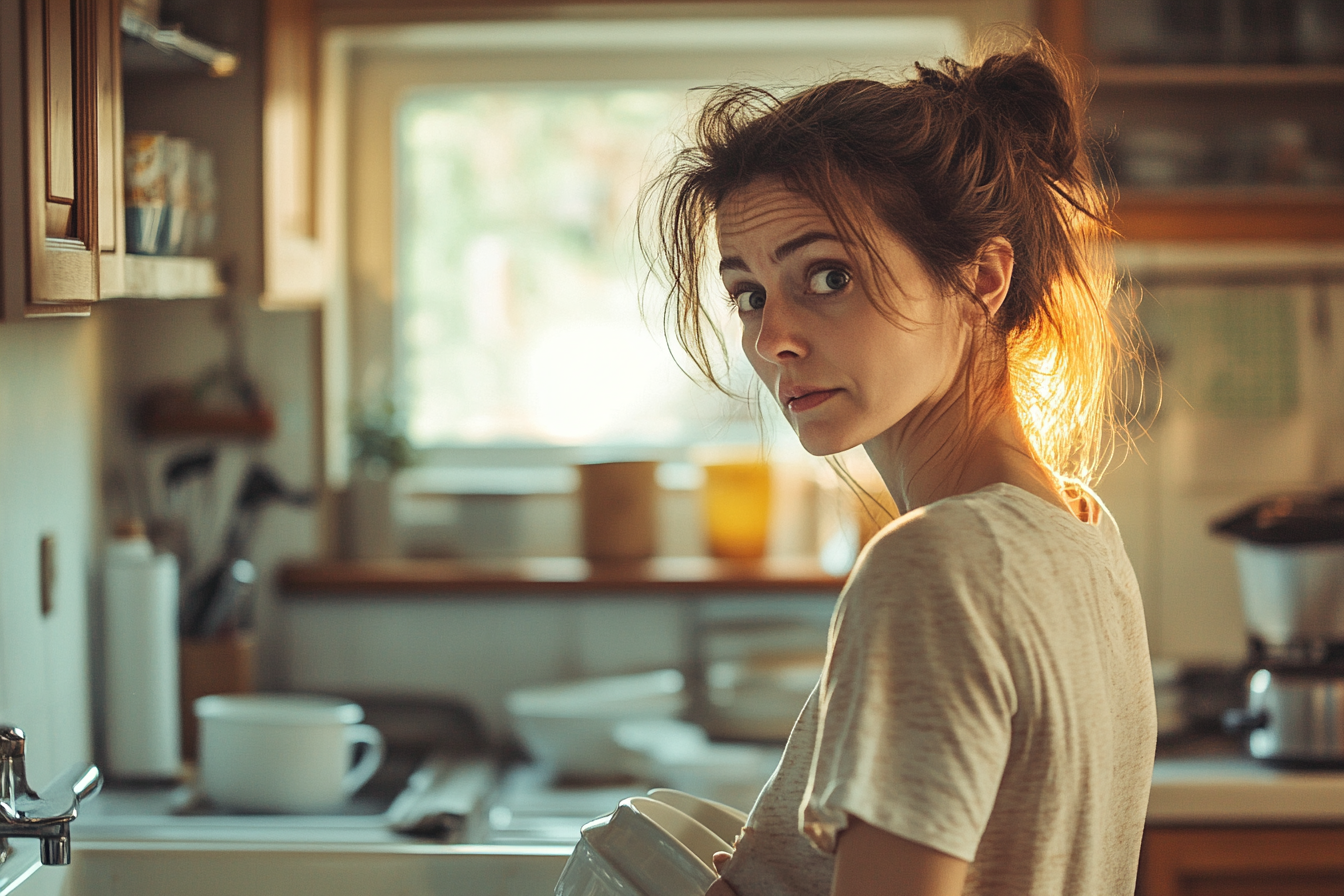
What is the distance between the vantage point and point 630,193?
2396 millimetres

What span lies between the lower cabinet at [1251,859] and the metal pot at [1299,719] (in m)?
0.10

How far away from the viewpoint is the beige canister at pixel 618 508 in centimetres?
216

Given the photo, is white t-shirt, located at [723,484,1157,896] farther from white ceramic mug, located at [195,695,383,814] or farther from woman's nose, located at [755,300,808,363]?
white ceramic mug, located at [195,695,383,814]

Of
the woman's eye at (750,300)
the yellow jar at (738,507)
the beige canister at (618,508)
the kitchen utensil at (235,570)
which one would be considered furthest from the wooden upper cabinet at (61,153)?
the yellow jar at (738,507)

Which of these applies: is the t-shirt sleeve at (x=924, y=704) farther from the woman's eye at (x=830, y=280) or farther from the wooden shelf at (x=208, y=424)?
the wooden shelf at (x=208, y=424)

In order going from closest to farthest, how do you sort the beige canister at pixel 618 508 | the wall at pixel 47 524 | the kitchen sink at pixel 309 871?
1. the kitchen sink at pixel 309 871
2. the wall at pixel 47 524
3. the beige canister at pixel 618 508

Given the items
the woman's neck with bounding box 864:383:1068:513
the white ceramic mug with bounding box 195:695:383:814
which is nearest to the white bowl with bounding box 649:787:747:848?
the woman's neck with bounding box 864:383:1068:513

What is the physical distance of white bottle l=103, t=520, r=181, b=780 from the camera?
1.74 metres

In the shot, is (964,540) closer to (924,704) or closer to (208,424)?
(924,704)

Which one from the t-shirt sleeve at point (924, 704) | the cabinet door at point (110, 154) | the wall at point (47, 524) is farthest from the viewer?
the wall at point (47, 524)

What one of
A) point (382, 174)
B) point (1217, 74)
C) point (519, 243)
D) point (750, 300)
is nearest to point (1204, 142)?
point (1217, 74)

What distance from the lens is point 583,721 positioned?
1.84 m

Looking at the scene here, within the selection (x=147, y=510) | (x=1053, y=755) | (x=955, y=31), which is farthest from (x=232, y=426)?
(x=1053, y=755)

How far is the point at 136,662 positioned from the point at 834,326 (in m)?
1.37
